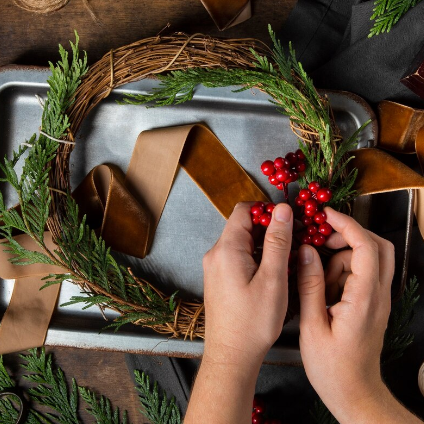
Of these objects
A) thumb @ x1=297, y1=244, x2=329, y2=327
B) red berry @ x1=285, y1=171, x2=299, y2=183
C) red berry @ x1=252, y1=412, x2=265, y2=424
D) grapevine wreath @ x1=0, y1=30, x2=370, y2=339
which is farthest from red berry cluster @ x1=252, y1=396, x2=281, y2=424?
red berry @ x1=285, y1=171, x2=299, y2=183

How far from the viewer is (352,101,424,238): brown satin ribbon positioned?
1.06 metres

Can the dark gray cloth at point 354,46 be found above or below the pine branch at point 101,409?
above

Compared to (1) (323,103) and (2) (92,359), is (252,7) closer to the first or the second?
(1) (323,103)

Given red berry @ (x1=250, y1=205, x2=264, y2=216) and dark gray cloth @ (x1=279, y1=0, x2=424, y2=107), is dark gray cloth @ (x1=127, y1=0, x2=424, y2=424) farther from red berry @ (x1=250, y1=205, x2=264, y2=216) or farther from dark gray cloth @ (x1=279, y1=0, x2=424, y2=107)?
red berry @ (x1=250, y1=205, x2=264, y2=216)

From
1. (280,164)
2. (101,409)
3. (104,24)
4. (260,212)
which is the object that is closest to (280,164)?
(280,164)

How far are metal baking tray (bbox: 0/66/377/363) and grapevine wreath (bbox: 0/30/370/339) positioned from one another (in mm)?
85

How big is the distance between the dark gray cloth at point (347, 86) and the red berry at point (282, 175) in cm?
36

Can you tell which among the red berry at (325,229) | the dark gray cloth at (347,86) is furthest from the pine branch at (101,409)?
the red berry at (325,229)

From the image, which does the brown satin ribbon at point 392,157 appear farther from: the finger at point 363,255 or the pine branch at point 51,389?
the pine branch at point 51,389

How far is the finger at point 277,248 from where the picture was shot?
35.0 inches

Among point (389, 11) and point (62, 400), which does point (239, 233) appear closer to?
point (389, 11)

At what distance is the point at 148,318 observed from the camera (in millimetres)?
1063

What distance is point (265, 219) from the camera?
95 centimetres

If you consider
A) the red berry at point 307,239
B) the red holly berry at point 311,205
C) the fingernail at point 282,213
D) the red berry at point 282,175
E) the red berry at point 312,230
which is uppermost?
the red berry at point 282,175
